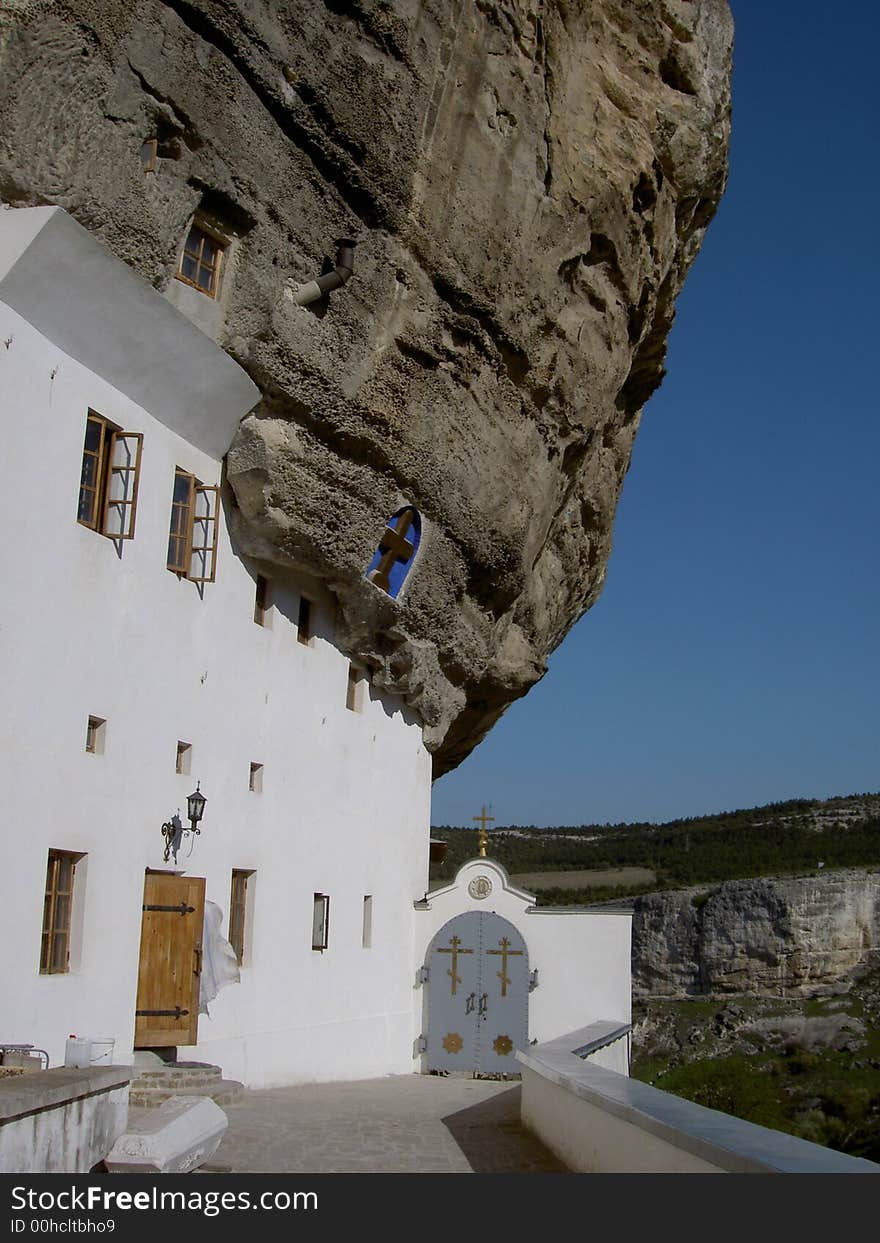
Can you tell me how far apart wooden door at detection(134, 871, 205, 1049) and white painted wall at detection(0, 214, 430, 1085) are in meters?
0.27

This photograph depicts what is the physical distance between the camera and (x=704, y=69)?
1911cm

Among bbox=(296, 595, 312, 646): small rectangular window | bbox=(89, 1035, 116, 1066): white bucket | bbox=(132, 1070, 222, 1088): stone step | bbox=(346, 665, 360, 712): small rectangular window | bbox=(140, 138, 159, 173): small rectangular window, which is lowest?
bbox=(132, 1070, 222, 1088): stone step

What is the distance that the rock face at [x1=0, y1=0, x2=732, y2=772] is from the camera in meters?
11.8

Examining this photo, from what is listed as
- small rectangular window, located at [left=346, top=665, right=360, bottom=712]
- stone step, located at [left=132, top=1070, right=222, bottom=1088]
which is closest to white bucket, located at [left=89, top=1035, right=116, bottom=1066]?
stone step, located at [left=132, top=1070, right=222, bottom=1088]

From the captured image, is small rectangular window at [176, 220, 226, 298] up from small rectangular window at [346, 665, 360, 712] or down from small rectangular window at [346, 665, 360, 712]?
up

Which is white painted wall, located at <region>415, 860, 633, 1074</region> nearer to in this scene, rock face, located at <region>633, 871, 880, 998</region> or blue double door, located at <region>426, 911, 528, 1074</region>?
blue double door, located at <region>426, 911, 528, 1074</region>

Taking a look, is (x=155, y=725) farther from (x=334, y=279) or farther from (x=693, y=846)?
(x=693, y=846)

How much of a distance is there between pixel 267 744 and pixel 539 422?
6.19 meters

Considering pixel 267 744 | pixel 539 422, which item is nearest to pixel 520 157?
pixel 539 422

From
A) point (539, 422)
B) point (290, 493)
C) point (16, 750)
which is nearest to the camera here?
point (16, 750)

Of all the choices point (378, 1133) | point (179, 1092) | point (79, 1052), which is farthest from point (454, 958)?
point (79, 1052)

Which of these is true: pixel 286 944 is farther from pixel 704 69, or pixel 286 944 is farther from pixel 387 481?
pixel 704 69

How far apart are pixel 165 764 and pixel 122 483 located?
289cm

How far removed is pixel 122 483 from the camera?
12516 mm
